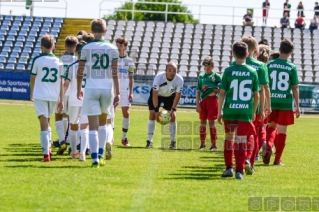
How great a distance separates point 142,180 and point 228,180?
4.14 ft

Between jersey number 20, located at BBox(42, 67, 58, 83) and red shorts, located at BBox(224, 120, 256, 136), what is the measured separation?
9.87 ft

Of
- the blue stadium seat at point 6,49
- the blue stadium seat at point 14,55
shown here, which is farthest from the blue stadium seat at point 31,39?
the blue stadium seat at point 14,55

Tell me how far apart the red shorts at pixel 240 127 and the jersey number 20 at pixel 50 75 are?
3007 mm

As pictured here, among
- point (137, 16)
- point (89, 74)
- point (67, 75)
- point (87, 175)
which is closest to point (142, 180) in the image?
point (87, 175)

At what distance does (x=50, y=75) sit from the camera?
41.2 ft

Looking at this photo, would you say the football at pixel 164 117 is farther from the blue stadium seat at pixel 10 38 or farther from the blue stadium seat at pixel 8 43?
the blue stadium seat at pixel 10 38

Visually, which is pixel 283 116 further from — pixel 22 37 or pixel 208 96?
pixel 22 37

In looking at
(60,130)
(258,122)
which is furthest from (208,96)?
(258,122)

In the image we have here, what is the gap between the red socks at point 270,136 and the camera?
13430 mm

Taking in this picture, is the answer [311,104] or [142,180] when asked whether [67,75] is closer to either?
[142,180]

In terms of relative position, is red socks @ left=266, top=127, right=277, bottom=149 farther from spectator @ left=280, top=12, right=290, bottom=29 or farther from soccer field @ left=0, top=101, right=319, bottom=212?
spectator @ left=280, top=12, right=290, bottom=29

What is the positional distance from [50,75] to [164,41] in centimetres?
3191

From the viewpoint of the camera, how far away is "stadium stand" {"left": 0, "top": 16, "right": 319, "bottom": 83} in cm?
4222

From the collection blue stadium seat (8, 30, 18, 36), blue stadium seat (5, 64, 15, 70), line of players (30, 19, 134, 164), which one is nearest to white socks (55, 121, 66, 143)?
line of players (30, 19, 134, 164)
